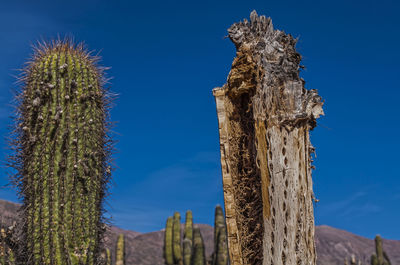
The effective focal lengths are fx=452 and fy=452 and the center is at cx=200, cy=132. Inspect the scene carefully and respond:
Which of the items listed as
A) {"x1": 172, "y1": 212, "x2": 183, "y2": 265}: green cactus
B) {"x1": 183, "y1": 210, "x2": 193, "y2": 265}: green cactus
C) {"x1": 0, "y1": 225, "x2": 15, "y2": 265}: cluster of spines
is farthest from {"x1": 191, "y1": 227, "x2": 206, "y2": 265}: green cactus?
{"x1": 0, "y1": 225, "x2": 15, "y2": 265}: cluster of spines

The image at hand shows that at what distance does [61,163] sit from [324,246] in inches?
1233

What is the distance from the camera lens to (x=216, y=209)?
1983 centimetres

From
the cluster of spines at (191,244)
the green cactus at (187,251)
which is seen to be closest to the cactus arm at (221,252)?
the cluster of spines at (191,244)

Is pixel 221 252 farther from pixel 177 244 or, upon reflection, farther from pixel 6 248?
pixel 6 248

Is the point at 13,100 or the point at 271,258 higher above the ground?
the point at 13,100

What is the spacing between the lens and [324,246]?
33.6 m

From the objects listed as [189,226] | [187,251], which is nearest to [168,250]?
[187,251]

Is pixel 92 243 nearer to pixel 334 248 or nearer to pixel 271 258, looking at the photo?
pixel 271 258

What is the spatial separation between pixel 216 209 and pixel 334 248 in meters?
17.1

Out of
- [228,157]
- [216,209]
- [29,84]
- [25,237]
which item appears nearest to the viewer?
[228,157]

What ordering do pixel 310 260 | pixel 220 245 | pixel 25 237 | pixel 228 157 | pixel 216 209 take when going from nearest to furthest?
pixel 310 260 → pixel 228 157 → pixel 25 237 → pixel 220 245 → pixel 216 209

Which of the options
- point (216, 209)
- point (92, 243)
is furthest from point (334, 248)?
point (92, 243)

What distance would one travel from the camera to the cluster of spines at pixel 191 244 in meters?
17.9

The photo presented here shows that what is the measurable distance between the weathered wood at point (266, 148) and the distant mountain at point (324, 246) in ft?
83.6
